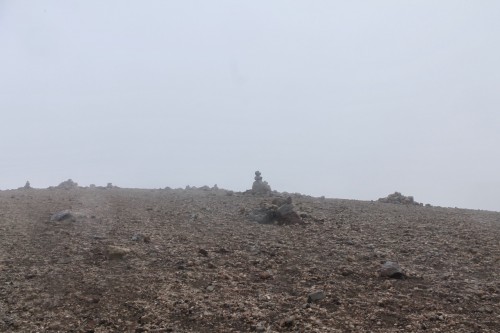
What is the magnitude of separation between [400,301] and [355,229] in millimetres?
5974

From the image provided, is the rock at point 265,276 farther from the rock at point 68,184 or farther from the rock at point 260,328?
the rock at point 68,184

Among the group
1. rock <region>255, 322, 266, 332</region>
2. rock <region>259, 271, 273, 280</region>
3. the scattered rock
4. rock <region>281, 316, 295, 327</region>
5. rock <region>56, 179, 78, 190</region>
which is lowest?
rock <region>255, 322, 266, 332</region>

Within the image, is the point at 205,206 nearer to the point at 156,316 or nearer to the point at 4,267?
the point at 4,267

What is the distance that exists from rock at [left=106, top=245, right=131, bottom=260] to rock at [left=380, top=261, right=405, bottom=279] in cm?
598

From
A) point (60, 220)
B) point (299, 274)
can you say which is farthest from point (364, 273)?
point (60, 220)

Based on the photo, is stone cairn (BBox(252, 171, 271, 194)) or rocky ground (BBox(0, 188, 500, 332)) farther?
stone cairn (BBox(252, 171, 271, 194))

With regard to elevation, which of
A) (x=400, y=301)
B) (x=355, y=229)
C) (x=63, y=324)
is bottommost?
(x=63, y=324)

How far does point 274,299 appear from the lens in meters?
8.06

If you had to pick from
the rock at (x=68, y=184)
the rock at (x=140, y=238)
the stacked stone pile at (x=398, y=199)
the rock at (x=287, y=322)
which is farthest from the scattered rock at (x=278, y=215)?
the rock at (x=68, y=184)

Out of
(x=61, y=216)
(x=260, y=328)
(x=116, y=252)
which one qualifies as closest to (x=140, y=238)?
(x=116, y=252)

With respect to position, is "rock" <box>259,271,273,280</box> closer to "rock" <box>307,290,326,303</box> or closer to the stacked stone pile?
"rock" <box>307,290,326,303</box>

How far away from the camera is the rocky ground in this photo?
7289 mm

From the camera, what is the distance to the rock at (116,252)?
416 inches

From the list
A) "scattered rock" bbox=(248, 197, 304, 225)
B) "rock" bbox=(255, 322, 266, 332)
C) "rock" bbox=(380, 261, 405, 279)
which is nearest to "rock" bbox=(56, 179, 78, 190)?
"scattered rock" bbox=(248, 197, 304, 225)
